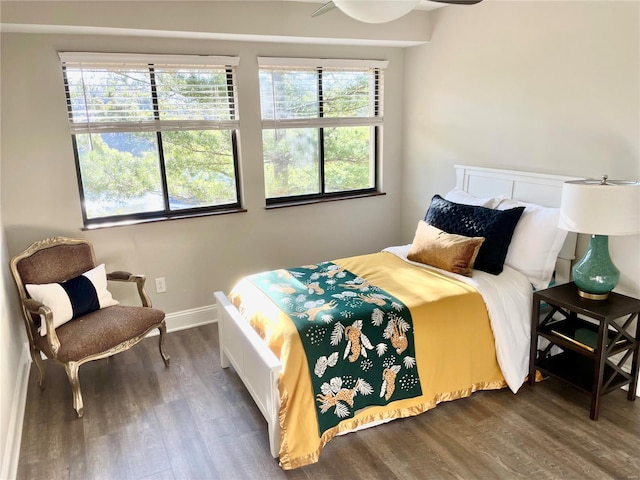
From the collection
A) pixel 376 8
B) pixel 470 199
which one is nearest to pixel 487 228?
pixel 470 199

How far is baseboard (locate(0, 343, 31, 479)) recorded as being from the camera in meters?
2.23

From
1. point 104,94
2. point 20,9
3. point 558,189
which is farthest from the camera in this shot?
point 104,94

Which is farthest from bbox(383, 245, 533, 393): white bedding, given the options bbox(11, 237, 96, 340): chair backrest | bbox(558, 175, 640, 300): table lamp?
bbox(11, 237, 96, 340): chair backrest

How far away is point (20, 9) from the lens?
A: 2830mm

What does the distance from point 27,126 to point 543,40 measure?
134 inches

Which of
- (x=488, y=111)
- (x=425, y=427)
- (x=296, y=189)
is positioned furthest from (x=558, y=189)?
(x=296, y=189)

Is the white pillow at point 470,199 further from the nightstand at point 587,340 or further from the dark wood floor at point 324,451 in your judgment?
the dark wood floor at point 324,451

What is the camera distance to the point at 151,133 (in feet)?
11.8

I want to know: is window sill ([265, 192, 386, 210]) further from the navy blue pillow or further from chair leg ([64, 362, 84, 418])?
chair leg ([64, 362, 84, 418])

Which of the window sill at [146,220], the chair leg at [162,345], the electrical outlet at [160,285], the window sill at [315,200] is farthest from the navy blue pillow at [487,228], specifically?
the electrical outlet at [160,285]

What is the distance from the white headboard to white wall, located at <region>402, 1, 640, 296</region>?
8cm

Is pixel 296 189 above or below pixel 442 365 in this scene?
above

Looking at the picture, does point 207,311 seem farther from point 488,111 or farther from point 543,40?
point 543,40

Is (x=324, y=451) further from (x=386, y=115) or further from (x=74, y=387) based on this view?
(x=386, y=115)
